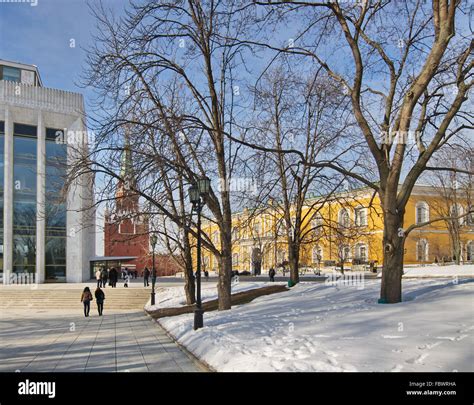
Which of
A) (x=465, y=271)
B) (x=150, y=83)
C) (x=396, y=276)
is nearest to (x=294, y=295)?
(x=396, y=276)

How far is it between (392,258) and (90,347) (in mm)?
8728

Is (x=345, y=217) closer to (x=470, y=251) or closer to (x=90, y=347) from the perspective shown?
(x=90, y=347)

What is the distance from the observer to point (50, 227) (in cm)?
4506

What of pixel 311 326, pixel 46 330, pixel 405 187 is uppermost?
pixel 405 187

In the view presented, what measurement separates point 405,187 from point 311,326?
16.7 feet

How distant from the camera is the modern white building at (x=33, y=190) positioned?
4294 cm

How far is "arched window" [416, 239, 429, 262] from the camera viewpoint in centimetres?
5641

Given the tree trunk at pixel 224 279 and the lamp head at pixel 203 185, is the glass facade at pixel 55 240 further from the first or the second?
the lamp head at pixel 203 185

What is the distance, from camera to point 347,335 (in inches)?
389

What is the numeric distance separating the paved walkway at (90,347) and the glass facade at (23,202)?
2395 centimetres

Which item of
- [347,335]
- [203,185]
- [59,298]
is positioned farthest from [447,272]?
[347,335]

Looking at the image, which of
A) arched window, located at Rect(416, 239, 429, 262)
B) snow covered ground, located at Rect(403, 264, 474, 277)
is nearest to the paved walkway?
snow covered ground, located at Rect(403, 264, 474, 277)

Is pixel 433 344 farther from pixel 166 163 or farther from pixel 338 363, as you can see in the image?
pixel 166 163

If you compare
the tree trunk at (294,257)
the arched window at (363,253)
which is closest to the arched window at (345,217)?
the tree trunk at (294,257)
